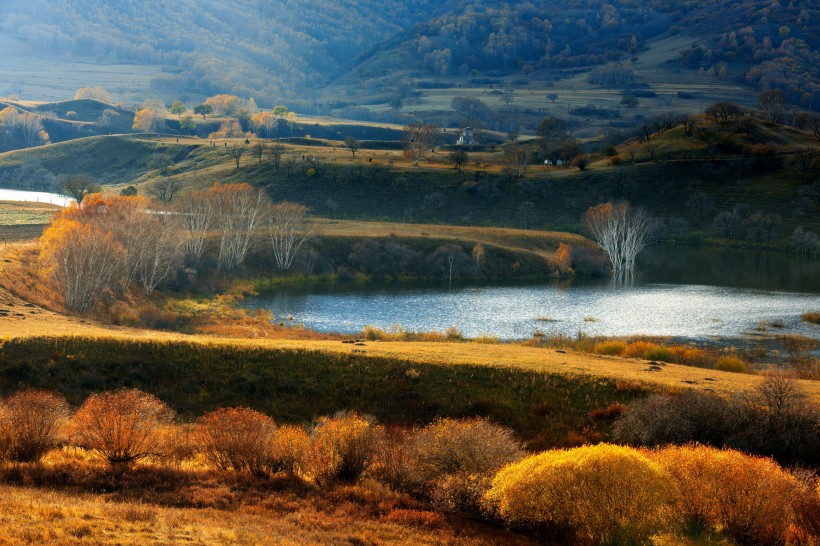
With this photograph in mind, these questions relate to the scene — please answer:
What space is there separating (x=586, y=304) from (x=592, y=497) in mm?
58464

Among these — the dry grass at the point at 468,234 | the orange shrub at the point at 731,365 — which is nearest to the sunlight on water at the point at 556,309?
the orange shrub at the point at 731,365

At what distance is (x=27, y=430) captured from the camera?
85.9 feet

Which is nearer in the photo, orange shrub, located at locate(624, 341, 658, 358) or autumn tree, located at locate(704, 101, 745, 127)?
orange shrub, located at locate(624, 341, 658, 358)

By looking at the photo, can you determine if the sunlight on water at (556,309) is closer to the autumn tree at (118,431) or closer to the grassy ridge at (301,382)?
the grassy ridge at (301,382)

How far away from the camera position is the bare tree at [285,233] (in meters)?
93.5

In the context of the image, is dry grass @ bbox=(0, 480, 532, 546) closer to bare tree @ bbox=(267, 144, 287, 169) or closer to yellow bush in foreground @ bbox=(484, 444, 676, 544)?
yellow bush in foreground @ bbox=(484, 444, 676, 544)

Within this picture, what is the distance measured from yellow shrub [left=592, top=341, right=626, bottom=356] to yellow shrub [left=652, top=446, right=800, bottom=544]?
89.1 ft

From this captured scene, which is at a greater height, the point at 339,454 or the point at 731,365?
the point at 339,454

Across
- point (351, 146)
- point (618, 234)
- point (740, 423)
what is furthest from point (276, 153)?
point (740, 423)

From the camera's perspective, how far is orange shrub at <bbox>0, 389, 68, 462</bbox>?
1021 inches

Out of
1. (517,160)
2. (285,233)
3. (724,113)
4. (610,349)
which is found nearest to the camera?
(610,349)

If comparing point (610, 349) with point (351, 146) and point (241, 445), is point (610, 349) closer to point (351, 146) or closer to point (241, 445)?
point (241, 445)

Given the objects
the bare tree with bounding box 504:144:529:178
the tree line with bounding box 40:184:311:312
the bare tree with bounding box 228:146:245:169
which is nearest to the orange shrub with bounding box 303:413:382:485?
the tree line with bounding box 40:184:311:312

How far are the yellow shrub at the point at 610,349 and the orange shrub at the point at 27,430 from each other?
35181 mm
